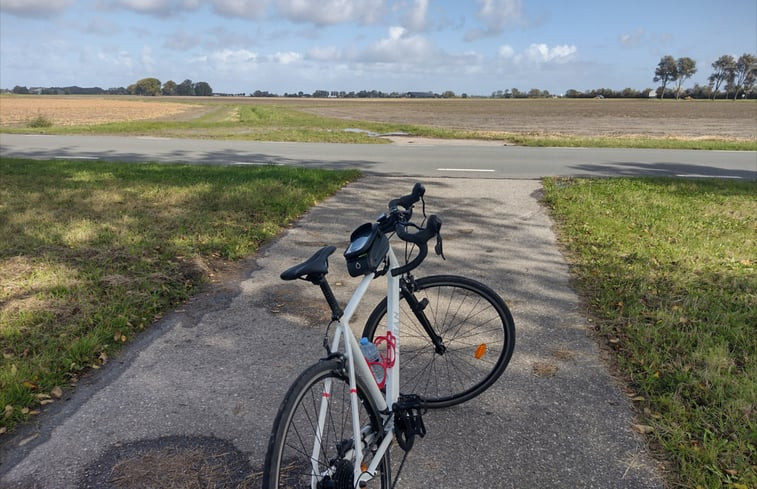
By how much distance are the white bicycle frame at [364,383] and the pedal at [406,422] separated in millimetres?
52

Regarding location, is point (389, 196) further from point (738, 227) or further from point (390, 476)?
point (390, 476)

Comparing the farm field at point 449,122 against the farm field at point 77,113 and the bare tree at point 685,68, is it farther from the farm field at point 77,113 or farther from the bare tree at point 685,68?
the bare tree at point 685,68

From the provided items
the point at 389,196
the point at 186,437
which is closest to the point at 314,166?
the point at 389,196

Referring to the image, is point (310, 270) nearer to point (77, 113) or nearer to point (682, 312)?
point (682, 312)

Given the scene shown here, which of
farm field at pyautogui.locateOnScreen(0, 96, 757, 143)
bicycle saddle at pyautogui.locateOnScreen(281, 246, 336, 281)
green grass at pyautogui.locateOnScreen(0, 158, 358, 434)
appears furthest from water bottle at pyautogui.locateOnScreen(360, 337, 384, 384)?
farm field at pyautogui.locateOnScreen(0, 96, 757, 143)

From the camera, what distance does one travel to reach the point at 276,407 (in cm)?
307

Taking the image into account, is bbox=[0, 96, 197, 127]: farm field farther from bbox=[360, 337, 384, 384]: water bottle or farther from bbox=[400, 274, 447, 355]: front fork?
bbox=[360, 337, 384, 384]: water bottle

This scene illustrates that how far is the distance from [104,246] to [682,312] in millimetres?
5619

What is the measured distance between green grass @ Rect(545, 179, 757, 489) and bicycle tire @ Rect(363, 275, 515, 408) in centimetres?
88

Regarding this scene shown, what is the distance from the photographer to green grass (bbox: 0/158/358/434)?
363 cm

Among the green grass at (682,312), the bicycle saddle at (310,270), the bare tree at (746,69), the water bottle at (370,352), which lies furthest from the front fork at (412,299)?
the bare tree at (746,69)

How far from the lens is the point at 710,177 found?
448 inches

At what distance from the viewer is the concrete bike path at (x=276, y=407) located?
2.57m

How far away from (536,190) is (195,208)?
19.5ft
